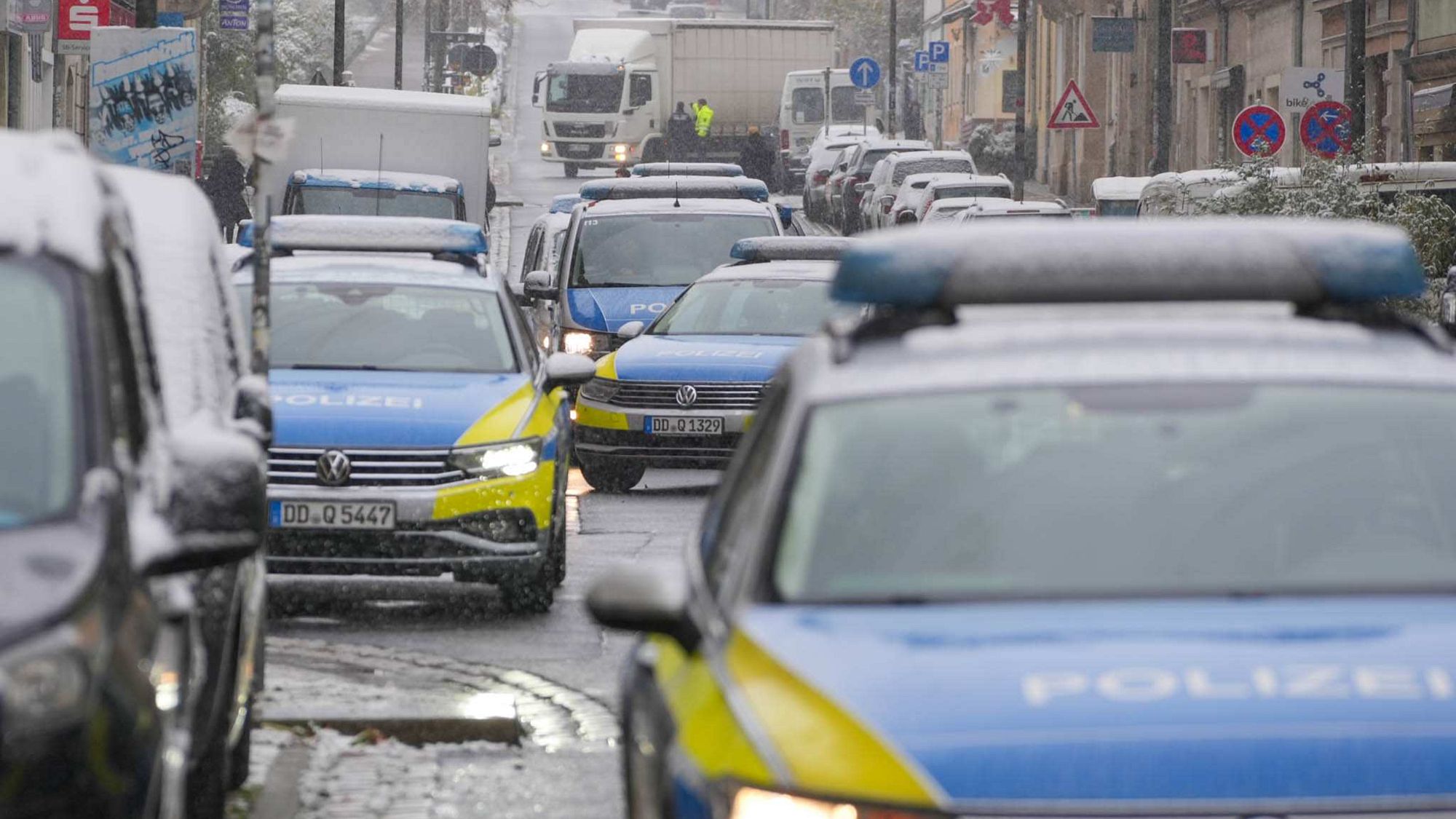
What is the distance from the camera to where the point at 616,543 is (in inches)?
588

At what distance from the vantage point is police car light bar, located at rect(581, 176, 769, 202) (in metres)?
26.8

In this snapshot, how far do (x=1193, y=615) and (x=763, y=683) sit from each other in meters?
0.69

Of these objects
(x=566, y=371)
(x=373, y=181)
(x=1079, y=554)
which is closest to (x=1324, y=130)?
(x=373, y=181)

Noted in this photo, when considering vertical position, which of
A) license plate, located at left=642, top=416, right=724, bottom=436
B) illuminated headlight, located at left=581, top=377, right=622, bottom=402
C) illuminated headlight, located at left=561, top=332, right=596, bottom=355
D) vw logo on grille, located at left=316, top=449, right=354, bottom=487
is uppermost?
illuminated headlight, located at left=561, top=332, right=596, bottom=355

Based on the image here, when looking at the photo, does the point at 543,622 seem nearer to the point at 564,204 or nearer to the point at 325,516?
the point at 325,516

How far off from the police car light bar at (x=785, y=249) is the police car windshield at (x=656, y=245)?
1312 mm

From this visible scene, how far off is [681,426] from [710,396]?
0.82 ft

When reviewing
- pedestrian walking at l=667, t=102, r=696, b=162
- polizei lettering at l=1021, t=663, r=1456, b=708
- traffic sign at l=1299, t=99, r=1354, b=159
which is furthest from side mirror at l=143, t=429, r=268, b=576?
pedestrian walking at l=667, t=102, r=696, b=162

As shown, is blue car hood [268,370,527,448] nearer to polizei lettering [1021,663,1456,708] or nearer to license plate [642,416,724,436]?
license plate [642,416,724,436]

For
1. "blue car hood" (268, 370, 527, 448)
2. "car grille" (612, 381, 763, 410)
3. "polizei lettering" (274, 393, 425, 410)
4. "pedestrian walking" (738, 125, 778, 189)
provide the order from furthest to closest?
"pedestrian walking" (738, 125, 778, 189)
"car grille" (612, 381, 763, 410)
"polizei lettering" (274, 393, 425, 410)
"blue car hood" (268, 370, 527, 448)

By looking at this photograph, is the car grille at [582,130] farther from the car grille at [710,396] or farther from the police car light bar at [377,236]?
the police car light bar at [377,236]

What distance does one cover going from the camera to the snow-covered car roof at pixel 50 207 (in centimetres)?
527

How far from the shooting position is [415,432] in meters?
11.8

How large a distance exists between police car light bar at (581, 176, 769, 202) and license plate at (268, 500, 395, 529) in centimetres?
1485
